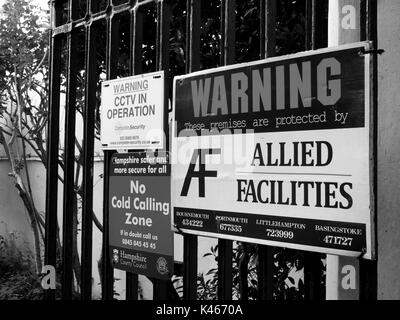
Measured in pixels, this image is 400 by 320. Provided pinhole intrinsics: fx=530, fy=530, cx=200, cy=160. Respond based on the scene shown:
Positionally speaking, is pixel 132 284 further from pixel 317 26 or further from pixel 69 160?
pixel 317 26

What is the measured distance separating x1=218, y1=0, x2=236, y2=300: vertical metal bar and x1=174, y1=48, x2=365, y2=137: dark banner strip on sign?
0.09 m

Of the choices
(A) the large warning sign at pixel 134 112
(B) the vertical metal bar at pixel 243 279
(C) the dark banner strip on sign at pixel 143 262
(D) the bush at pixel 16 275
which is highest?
(A) the large warning sign at pixel 134 112

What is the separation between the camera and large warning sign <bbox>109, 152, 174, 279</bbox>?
2365 mm

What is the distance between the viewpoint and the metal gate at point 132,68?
197 cm

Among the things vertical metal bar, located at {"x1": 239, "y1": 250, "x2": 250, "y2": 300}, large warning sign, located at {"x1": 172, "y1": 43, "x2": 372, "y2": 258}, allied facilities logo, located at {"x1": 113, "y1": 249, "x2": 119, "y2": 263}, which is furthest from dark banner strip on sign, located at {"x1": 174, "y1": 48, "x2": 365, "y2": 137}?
vertical metal bar, located at {"x1": 239, "y1": 250, "x2": 250, "y2": 300}

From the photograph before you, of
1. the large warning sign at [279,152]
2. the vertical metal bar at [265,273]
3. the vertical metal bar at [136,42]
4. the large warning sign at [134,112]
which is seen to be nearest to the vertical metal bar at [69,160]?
the large warning sign at [134,112]

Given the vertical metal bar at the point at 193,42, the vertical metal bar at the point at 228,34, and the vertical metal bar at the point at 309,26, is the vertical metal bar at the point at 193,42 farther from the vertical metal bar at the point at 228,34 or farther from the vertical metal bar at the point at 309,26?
the vertical metal bar at the point at 309,26

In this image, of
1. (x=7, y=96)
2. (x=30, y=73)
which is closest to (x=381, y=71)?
(x=30, y=73)

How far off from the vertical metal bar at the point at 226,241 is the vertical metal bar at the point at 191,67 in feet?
0.51

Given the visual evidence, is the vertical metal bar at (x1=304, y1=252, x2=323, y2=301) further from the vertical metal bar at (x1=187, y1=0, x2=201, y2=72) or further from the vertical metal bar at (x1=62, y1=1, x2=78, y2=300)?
the vertical metal bar at (x1=62, y1=1, x2=78, y2=300)

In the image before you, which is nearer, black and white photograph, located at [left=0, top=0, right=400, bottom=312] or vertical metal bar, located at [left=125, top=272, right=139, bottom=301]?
black and white photograph, located at [left=0, top=0, right=400, bottom=312]

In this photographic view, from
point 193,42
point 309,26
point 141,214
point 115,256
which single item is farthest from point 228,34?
point 115,256

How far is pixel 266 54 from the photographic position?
199 centimetres

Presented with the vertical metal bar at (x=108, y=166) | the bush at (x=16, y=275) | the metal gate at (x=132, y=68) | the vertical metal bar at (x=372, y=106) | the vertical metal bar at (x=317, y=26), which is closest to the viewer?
the vertical metal bar at (x=372, y=106)
